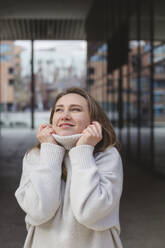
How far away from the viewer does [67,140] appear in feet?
4.88

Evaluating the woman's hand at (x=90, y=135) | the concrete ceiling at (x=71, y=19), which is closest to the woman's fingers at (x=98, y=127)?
the woman's hand at (x=90, y=135)

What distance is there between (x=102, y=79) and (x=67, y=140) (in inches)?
574

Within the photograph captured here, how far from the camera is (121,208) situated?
16.9 feet

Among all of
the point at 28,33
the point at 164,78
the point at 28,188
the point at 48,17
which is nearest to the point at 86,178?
the point at 28,188

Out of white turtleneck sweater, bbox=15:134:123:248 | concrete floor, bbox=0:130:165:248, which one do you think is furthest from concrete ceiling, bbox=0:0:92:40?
Result: white turtleneck sweater, bbox=15:134:123:248

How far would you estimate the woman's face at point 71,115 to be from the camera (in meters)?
1.51

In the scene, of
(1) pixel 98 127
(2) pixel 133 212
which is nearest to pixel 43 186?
(1) pixel 98 127

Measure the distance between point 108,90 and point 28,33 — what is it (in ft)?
28.5

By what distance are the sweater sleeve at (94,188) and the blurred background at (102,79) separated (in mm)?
2499

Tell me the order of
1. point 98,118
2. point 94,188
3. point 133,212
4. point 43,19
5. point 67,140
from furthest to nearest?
point 43,19, point 133,212, point 98,118, point 67,140, point 94,188

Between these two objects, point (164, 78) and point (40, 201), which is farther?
point (164, 78)

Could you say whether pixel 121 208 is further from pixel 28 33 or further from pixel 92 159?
pixel 28 33

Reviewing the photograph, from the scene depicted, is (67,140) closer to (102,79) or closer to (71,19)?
(102,79)

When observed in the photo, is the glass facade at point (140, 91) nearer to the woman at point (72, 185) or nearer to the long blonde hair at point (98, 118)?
the long blonde hair at point (98, 118)
